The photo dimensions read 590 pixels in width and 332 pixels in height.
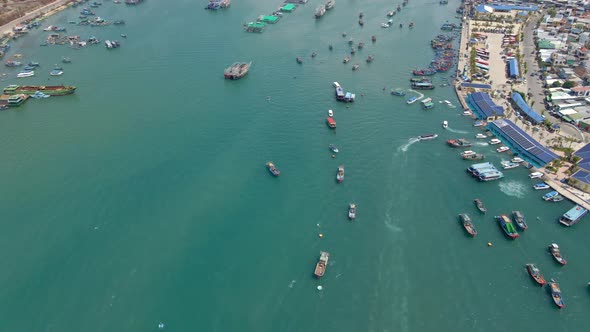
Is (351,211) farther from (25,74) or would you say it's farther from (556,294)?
(25,74)

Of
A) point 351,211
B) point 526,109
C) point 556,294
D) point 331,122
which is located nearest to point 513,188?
point 556,294

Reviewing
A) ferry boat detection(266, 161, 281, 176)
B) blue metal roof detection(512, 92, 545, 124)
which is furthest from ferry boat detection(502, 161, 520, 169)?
ferry boat detection(266, 161, 281, 176)

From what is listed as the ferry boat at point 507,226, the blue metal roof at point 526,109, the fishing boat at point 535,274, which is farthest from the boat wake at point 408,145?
the fishing boat at point 535,274

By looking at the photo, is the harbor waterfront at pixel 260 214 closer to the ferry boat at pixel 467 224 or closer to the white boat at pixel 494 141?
the ferry boat at pixel 467 224

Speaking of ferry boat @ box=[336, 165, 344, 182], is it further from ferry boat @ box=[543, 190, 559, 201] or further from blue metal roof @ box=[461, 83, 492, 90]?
blue metal roof @ box=[461, 83, 492, 90]

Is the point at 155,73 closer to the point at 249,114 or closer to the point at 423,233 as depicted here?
the point at 249,114
